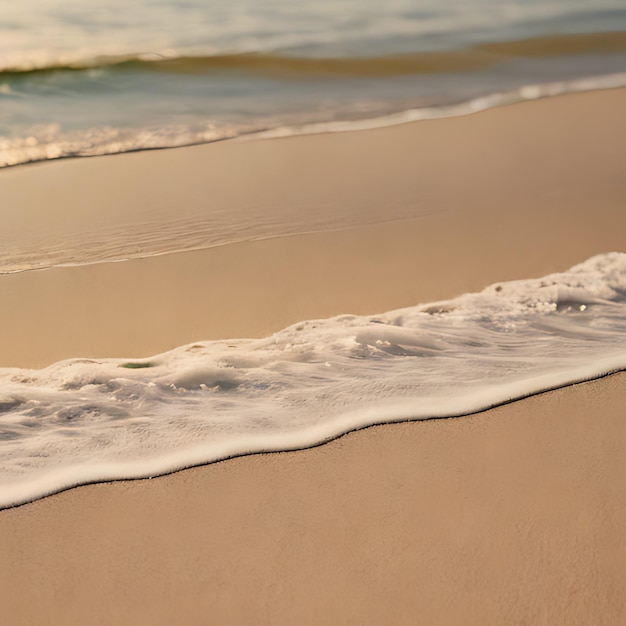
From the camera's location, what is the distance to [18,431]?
2268 mm

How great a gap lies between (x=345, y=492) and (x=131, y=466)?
63cm

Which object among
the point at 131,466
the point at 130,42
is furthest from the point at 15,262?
the point at 130,42

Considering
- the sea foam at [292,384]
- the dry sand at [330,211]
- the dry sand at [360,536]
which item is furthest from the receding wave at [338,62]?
the dry sand at [360,536]

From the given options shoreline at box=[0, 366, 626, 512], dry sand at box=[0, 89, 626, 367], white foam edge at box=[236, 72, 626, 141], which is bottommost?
shoreline at box=[0, 366, 626, 512]

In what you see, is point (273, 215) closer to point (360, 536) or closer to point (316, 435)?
point (316, 435)

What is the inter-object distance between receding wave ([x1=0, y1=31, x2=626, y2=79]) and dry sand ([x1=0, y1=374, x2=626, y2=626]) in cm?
410

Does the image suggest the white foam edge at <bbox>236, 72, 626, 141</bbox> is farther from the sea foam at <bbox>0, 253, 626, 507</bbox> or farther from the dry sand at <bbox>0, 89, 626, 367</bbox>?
the sea foam at <bbox>0, 253, 626, 507</bbox>

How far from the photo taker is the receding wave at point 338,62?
564 centimetres

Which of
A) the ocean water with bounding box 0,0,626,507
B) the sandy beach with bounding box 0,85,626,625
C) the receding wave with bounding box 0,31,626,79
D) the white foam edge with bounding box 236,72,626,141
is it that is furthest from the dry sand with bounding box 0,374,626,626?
the receding wave with bounding box 0,31,626,79

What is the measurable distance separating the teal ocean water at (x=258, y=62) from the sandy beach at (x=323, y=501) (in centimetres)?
173

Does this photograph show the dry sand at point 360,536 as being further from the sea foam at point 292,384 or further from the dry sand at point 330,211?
the dry sand at point 330,211

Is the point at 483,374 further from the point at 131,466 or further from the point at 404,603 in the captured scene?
the point at 131,466

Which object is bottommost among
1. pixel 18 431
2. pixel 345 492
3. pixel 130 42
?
pixel 345 492

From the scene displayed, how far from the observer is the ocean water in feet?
7.38
